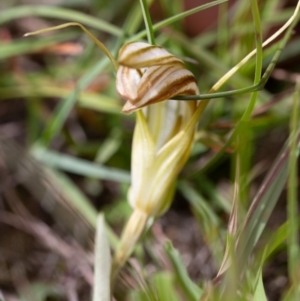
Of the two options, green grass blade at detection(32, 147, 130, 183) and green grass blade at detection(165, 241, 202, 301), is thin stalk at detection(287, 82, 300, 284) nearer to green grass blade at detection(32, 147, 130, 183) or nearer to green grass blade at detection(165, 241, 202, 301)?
green grass blade at detection(165, 241, 202, 301)

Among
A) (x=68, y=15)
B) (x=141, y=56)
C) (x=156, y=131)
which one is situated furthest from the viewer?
(x=68, y=15)

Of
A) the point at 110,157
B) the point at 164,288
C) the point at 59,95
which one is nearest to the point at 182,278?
the point at 164,288

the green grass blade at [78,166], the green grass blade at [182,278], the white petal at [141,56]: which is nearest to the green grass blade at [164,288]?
the green grass blade at [182,278]

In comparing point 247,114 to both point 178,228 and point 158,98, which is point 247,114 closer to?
point 158,98

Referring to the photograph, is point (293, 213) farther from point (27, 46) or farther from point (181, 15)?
point (27, 46)

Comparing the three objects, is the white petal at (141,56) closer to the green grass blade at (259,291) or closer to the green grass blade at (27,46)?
→ the green grass blade at (259,291)

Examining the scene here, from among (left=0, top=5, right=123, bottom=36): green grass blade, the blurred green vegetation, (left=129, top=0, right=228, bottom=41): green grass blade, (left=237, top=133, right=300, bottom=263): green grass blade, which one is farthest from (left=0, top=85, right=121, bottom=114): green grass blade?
(left=237, top=133, right=300, bottom=263): green grass blade
